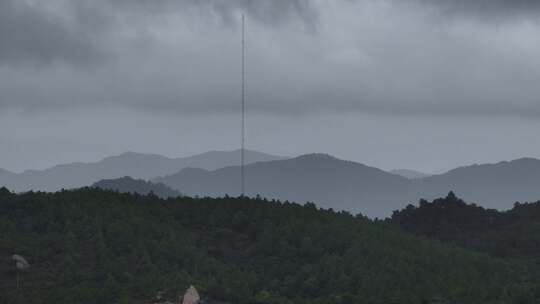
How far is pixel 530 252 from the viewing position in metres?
158

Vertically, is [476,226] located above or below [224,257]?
above

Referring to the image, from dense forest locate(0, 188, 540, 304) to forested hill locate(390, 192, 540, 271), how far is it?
23.7 meters

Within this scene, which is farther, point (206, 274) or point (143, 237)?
point (143, 237)

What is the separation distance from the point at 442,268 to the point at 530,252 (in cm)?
3751

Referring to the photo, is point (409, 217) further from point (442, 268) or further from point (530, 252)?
point (442, 268)

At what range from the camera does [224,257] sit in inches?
5138

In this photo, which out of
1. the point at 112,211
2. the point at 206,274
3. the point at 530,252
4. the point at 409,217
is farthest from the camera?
the point at 409,217

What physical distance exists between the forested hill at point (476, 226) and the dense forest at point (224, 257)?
2366 centimetres

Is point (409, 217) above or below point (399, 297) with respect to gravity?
above

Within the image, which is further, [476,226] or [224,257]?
[476,226]

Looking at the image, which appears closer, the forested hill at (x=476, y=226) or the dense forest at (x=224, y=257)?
the dense forest at (x=224, y=257)

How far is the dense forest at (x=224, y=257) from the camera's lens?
350 ft

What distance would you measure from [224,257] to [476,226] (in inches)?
2874

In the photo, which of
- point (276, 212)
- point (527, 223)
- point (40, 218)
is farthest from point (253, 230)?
point (527, 223)
